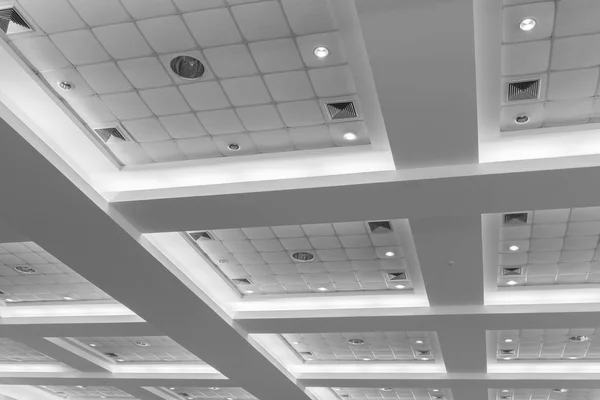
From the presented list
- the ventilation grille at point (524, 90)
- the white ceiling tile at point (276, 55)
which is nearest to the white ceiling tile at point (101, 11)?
the white ceiling tile at point (276, 55)

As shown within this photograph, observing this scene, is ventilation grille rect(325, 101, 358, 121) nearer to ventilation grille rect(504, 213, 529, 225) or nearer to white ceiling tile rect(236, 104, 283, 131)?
white ceiling tile rect(236, 104, 283, 131)

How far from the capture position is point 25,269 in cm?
1527

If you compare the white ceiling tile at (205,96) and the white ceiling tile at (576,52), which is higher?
the white ceiling tile at (576,52)

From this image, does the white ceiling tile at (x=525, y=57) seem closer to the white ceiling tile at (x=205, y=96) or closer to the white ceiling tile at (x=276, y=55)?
the white ceiling tile at (x=276, y=55)

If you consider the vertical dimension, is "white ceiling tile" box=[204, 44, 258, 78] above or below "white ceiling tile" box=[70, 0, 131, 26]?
above

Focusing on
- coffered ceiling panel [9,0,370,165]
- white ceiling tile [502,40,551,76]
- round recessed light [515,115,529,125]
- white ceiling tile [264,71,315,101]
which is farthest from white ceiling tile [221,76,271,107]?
round recessed light [515,115,529,125]

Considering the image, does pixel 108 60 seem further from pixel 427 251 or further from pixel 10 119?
pixel 427 251

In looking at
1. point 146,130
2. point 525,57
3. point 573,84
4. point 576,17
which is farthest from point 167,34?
point 573,84

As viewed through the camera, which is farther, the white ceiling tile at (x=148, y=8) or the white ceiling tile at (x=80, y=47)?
the white ceiling tile at (x=80, y=47)

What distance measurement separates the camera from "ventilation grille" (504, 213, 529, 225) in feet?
37.2

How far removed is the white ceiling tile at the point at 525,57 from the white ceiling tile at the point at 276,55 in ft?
9.05

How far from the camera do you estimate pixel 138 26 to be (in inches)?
315

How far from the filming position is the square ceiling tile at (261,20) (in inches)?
297

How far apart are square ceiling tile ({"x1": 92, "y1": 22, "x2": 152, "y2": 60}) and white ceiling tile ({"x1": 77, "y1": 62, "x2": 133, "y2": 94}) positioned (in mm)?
323
